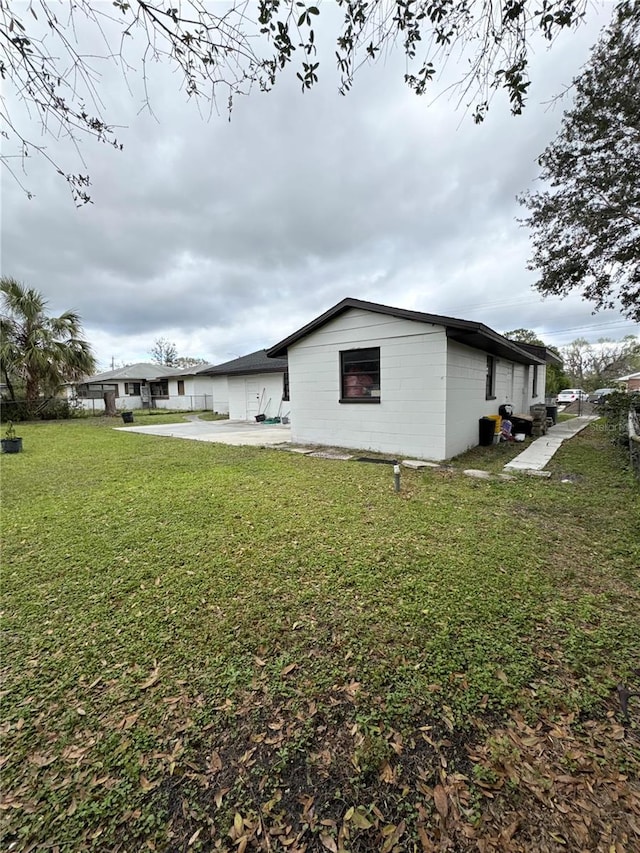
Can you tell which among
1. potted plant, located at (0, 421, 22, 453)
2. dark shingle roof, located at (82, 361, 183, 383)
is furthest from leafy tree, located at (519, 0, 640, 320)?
dark shingle roof, located at (82, 361, 183, 383)

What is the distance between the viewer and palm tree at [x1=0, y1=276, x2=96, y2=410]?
15344 mm

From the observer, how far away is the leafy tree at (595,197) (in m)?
7.29

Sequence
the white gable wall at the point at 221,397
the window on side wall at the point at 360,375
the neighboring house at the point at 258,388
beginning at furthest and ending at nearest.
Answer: the white gable wall at the point at 221,397 → the neighboring house at the point at 258,388 → the window on side wall at the point at 360,375

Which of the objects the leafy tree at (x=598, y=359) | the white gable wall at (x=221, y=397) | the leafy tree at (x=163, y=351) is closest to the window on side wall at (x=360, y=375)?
the white gable wall at (x=221, y=397)

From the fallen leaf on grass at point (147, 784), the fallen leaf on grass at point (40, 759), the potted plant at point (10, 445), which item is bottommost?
the fallen leaf on grass at point (40, 759)

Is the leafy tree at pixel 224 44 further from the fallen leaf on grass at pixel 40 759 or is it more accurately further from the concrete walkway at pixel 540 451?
the concrete walkway at pixel 540 451

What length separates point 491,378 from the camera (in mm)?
9578

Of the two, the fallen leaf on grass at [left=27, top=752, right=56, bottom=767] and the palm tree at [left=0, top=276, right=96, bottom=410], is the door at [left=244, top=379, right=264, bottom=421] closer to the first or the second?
the palm tree at [left=0, top=276, right=96, bottom=410]

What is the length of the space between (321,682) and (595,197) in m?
11.7

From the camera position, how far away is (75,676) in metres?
1.92

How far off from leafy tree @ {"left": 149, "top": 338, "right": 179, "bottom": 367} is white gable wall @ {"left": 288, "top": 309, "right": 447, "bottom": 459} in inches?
1949

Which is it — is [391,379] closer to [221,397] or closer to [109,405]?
[221,397]

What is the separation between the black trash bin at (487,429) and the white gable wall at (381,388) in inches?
90.8

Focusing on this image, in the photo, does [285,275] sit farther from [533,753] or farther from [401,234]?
[533,753]
